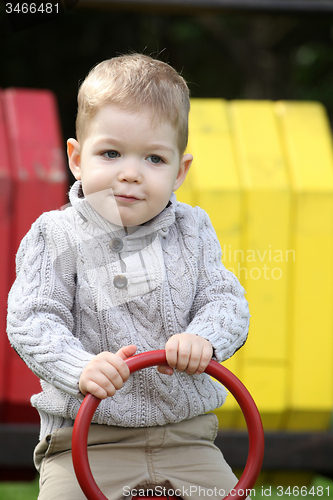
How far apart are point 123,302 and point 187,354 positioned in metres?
0.20

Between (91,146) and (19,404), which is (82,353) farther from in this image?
(19,404)

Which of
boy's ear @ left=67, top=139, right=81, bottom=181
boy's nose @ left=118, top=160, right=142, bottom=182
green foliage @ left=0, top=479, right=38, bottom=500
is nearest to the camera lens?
boy's nose @ left=118, top=160, right=142, bottom=182

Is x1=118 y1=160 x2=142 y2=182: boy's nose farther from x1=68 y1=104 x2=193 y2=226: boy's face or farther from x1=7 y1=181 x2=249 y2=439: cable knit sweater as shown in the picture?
x1=7 y1=181 x2=249 y2=439: cable knit sweater

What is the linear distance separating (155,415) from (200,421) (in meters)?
0.12

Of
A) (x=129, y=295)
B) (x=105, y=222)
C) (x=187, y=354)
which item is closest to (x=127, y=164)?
(x=105, y=222)

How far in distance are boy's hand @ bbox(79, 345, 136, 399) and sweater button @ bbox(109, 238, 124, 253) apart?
0.26 m

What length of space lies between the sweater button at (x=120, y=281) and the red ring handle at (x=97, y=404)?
188 millimetres

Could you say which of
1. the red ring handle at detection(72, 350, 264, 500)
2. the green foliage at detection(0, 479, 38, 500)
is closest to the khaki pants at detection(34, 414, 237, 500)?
the red ring handle at detection(72, 350, 264, 500)

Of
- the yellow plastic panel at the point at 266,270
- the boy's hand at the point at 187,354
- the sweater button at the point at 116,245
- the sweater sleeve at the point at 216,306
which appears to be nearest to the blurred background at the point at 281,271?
the yellow plastic panel at the point at 266,270

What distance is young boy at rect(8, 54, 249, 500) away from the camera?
1.25 metres

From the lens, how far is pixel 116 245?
4.33 feet

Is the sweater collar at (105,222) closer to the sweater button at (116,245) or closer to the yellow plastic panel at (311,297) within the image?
the sweater button at (116,245)

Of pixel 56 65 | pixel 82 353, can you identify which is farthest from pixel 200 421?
pixel 56 65

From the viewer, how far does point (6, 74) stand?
15.2ft
